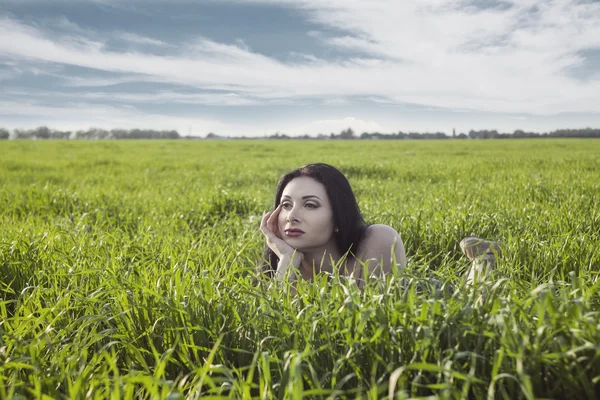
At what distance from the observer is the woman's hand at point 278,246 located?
10.5 ft

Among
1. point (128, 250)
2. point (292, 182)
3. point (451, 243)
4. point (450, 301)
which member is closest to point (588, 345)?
point (450, 301)

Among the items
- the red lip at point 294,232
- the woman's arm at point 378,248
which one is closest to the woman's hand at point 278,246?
the red lip at point 294,232

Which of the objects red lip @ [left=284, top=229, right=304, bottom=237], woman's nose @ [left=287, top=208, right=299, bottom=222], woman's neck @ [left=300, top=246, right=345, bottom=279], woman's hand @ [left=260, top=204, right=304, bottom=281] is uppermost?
woman's nose @ [left=287, top=208, right=299, bottom=222]

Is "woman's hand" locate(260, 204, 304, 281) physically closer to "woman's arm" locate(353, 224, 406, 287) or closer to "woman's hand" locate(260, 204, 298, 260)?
"woman's hand" locate(260, 204, 298, 260)

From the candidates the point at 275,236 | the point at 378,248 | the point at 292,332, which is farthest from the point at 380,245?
the point at 292,332

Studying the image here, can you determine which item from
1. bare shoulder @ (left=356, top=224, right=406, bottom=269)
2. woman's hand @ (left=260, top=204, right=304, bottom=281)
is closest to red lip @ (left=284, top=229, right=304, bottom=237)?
woman's hand @ (left=260, top=204, right=304, bottom=281)

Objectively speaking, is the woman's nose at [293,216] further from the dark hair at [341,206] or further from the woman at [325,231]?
the dark hair at [341,206]

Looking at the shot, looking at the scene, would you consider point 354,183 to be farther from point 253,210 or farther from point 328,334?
point 328,334

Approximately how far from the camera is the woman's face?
10.7 ft

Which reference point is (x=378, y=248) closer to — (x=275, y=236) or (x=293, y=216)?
(x=293, y=216)

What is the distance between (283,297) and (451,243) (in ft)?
8.24

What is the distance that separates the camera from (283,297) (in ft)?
7.87

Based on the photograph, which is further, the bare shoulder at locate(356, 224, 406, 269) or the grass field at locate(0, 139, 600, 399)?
the bare shoulder at locate(356, 224, 406, 269)

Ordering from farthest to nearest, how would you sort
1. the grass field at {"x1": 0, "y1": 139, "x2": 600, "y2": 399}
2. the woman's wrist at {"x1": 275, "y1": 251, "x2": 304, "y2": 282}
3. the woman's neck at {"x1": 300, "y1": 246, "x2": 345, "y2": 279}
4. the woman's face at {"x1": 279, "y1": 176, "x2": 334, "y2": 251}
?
the woman's neck at {"x1": 300, "y1": 246, "x2": 345, "y2": 279}, the woman's face at {"x1": 279, "y1": 176, "x2": 334, "y2": 251}, the woman's wrist at {"x1": 275, "y1": 251, "x2": 304, "y2": 282}, the grass field at {"x1": 0, "y1": 139, "x2": 600, "y2": 399}
